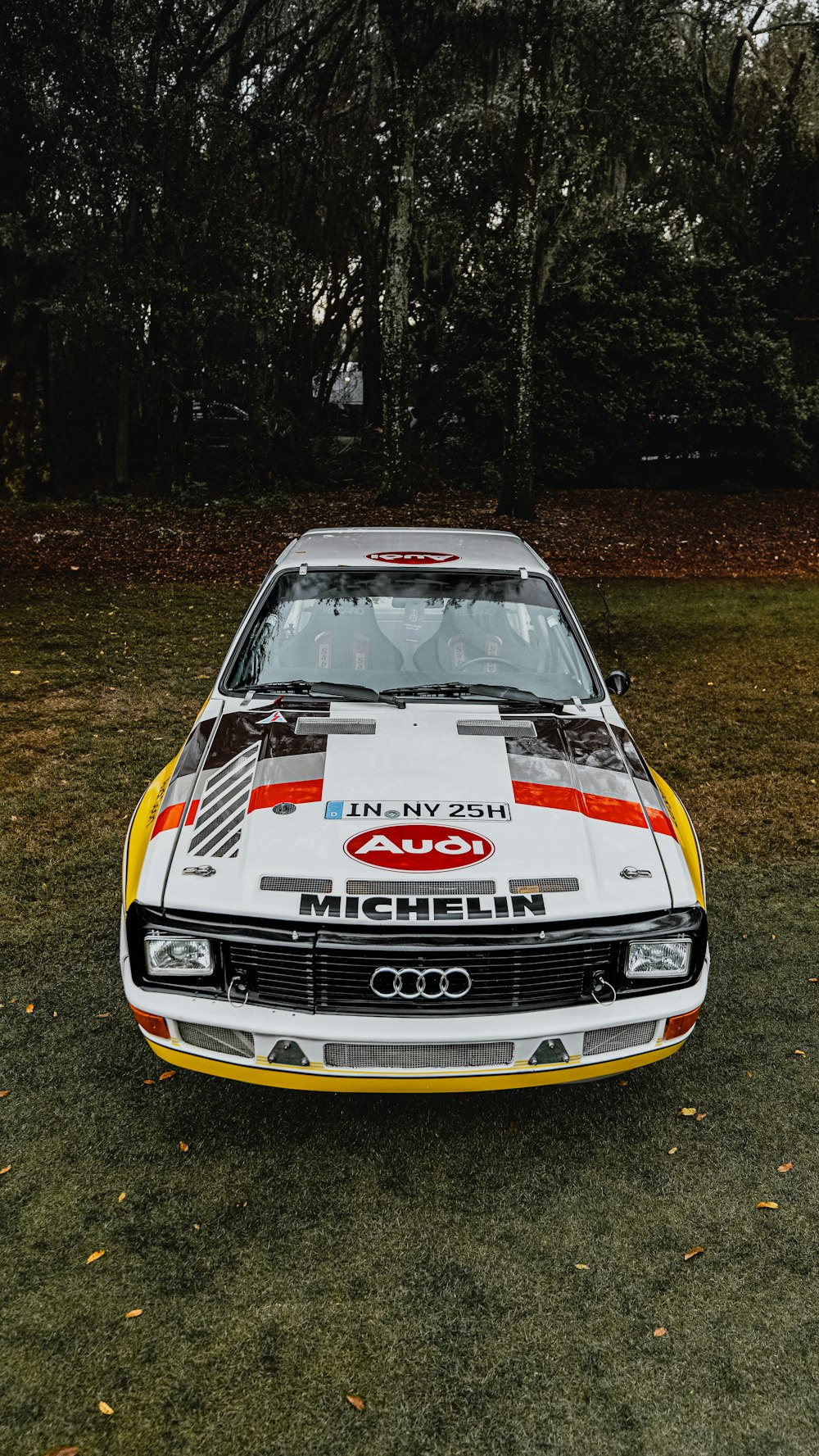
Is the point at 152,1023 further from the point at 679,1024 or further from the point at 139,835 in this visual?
the point at 679,1024

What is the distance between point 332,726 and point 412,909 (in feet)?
3.46

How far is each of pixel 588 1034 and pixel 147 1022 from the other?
130 centimetres

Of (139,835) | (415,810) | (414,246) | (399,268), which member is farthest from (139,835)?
(414,246)

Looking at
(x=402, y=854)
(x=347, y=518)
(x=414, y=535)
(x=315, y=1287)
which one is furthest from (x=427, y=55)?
(x=315, y=1287)

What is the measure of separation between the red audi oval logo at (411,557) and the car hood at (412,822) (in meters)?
0.99

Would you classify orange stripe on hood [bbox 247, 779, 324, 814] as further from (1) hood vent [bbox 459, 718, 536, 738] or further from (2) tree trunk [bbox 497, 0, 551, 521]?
(2) tree trunk [bbox 497, 0, 551, 521]

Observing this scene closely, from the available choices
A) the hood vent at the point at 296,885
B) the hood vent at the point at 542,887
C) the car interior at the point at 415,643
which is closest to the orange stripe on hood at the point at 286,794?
the hood vent at the point at 296,885

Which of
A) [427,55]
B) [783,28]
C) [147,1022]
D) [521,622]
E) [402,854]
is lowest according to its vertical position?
[147,1022]

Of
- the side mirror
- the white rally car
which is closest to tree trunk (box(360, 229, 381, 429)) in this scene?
the side mirror

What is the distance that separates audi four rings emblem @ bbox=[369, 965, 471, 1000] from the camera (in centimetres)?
279

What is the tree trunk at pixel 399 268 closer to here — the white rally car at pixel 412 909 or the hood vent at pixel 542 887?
the white rally car at pixel 412 909

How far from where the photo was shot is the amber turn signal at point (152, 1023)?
115 inches

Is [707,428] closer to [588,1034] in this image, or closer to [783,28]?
[783,28]

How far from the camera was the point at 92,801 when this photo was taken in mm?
5883
